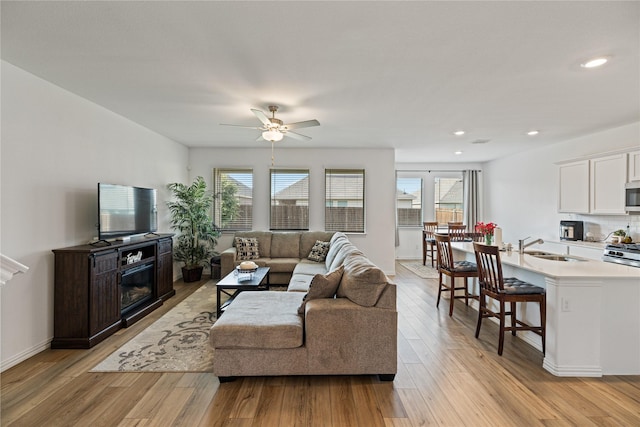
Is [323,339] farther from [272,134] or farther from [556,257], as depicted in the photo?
[556,257]

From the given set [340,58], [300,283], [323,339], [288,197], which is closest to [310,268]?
[300,283]

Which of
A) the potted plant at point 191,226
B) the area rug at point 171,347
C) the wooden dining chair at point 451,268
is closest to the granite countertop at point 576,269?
the wooden dining chair at point 451,268

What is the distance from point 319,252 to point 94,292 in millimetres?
3292

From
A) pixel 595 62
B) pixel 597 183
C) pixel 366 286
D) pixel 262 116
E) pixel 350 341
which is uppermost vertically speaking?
pixel 595 62

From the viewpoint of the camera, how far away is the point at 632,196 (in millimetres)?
4035

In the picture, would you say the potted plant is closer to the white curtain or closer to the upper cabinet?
the upper cabinet

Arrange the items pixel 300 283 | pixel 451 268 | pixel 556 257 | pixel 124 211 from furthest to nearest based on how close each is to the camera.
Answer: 1. pixel 451 268
2. pixel 300 283
3. pixel 124 211
4. pixel 556 257

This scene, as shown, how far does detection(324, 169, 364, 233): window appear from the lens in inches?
249

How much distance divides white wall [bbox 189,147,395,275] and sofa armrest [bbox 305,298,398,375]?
12.9 feet

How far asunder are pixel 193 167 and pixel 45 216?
345 cm

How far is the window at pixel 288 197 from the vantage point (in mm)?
6312

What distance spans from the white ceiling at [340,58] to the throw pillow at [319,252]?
2273 millimetres

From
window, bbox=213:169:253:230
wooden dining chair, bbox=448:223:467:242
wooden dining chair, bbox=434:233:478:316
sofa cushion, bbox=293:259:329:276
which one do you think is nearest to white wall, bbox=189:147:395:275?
window, bbox=213:169:253:230

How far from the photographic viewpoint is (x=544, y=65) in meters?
2.58
